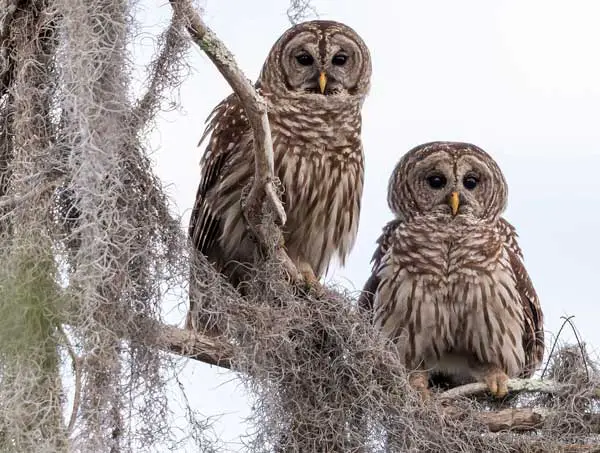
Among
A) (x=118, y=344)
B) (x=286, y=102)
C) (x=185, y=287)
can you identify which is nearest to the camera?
(x=118, y=344)

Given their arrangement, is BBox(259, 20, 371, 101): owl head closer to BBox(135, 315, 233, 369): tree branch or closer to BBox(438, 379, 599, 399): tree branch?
BBox(135, 315, 233, 369): tree branch

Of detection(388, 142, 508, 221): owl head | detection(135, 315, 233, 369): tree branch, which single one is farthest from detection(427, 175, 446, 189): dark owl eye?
detection(135, 315, 233, 369): tree branch

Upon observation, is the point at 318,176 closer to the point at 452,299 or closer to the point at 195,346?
the point at 452,299

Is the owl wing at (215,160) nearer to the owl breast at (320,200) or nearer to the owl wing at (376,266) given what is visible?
the owl breast at (320,200)

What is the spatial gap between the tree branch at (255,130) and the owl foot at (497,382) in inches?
43.4

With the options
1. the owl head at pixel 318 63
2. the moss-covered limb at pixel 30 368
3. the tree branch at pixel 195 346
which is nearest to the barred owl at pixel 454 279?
the owl head at pixel 318 63

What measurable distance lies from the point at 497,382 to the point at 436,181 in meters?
0.97

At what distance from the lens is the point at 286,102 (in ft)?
19.6

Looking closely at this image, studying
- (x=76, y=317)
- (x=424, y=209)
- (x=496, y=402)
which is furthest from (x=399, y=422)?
(x=76, y=317)

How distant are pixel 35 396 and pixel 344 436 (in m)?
1.49

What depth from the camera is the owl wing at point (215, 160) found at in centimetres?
599

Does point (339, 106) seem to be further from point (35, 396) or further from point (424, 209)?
point (35, 396)

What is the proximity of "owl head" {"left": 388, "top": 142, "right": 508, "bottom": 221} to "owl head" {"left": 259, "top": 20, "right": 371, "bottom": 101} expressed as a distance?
45cm

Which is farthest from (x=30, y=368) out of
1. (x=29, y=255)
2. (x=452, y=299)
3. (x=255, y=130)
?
(x=452, y=299)
